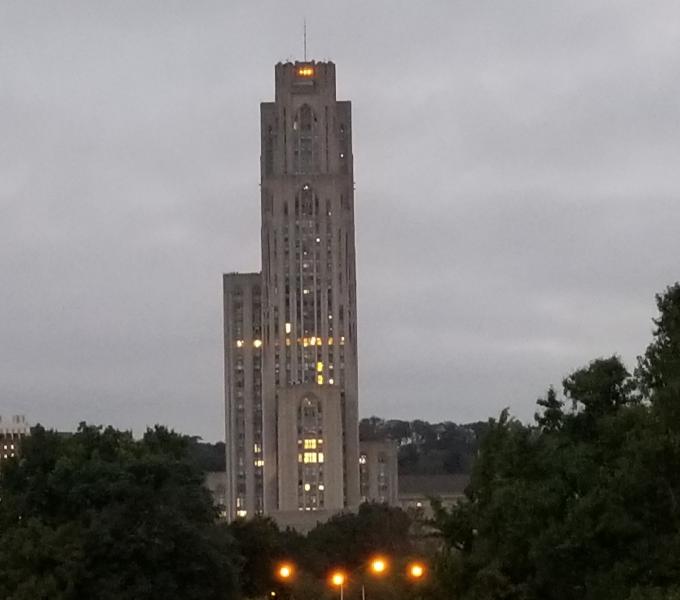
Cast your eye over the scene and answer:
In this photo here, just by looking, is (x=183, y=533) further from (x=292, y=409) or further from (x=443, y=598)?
(x=292, y=409)

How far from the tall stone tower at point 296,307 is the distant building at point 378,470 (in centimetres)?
652

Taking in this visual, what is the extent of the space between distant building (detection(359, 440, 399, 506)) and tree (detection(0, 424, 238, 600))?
107 metres

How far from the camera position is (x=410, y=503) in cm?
17612

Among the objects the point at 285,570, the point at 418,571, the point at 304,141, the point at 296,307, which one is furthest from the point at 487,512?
the point at 304,141

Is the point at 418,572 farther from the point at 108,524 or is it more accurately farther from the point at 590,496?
the point at 590,496

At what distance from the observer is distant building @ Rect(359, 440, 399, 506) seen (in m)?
166

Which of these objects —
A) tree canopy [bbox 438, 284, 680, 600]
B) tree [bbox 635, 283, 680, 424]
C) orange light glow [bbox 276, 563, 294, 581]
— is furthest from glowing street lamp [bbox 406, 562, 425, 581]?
tree [bbox 635, 283, 680, 424]

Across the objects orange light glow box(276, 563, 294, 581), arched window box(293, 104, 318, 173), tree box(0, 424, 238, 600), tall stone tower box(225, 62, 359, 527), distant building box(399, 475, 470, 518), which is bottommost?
orange light glow box(276, 563, 294, 581)

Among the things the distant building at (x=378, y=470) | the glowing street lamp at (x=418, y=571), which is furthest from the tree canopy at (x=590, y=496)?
the distant building at (x=378, y=470)

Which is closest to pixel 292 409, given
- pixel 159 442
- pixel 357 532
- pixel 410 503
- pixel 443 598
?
pixel 410 503

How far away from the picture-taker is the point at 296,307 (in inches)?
6481

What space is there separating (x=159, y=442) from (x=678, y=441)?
1314 inches

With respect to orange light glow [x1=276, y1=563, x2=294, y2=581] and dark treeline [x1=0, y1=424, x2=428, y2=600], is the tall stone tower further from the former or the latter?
dark treeline [x1=0, y1=424, x2=428, y2=600]

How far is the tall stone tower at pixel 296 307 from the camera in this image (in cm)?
15938
